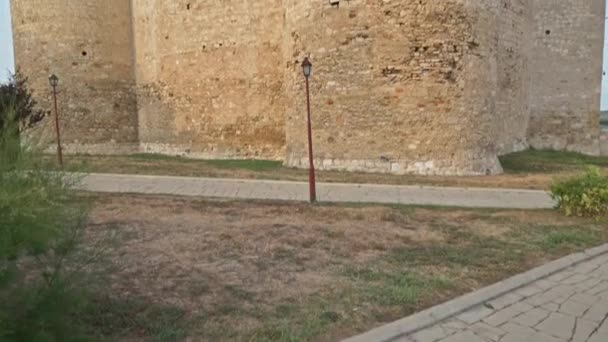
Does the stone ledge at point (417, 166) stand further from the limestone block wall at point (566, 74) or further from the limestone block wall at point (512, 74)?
the limestone block wall at point (566, 74)

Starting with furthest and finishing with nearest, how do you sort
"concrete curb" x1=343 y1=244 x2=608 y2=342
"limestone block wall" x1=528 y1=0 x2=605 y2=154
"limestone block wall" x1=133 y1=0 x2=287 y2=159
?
"limestone block wall" x1=528 y1=0 x2=605 y2=154, "limestone block wall" x1=133 y1=0 x2=287 y2=159, "concrete curb" x1=343 y1=244 x2=608 y2=342

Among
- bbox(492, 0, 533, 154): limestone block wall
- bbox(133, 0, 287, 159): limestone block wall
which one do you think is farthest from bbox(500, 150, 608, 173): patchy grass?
A: bbox(133, 0, 287, 159): limestone block wall

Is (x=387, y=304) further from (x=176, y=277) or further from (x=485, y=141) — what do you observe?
(x=485, y=141)

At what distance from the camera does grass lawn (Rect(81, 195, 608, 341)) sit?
12.0 ft

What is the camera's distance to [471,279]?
4.78 meters

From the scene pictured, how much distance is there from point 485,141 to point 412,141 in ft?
7.86

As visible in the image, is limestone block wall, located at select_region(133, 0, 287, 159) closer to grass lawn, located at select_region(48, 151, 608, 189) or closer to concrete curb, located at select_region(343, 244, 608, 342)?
grass lawn, located at select_region(48, 151, 608, 189)

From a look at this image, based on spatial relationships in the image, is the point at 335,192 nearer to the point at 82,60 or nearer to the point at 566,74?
the point at 82,60

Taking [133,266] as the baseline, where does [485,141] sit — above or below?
above

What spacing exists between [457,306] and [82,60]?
73.1 feet

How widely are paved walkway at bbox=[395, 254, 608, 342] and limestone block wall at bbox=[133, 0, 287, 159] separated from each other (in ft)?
46.1

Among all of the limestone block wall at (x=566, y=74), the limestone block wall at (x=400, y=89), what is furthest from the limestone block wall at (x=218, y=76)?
the limestone block wall at (x=566, y=74)

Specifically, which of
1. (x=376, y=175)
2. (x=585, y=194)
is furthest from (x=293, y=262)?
(x=376, y=175)

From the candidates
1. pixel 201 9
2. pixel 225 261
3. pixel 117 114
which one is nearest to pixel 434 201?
pixel 225 261
